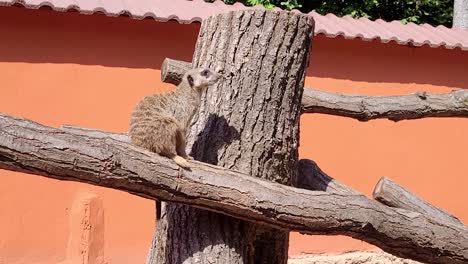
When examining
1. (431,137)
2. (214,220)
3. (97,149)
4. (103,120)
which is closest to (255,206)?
(214,220)

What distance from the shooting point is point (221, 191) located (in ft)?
9.59

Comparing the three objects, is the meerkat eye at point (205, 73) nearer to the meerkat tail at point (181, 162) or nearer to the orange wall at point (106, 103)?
the meerkat tail at point (181, 162)

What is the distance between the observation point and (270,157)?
3.32m

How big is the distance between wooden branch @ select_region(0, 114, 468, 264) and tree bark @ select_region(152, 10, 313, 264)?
294 mm

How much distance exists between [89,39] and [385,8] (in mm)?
8731

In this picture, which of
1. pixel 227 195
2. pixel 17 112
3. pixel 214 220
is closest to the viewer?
pixel 227 195

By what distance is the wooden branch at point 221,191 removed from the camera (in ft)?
8.73

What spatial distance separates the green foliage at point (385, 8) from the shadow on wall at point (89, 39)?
17.5 ft

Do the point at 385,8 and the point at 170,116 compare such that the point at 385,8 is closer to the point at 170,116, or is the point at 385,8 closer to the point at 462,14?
the point at 462,14

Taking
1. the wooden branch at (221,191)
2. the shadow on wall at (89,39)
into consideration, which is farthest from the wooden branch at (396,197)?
the shadow on wall at (89,39)

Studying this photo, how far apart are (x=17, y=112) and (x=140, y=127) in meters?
3.44

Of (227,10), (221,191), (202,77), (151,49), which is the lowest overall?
(221,191)

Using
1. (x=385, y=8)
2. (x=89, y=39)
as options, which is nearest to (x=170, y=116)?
(x=89, y=39)

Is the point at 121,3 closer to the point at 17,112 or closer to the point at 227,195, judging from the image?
the point at 17,112
